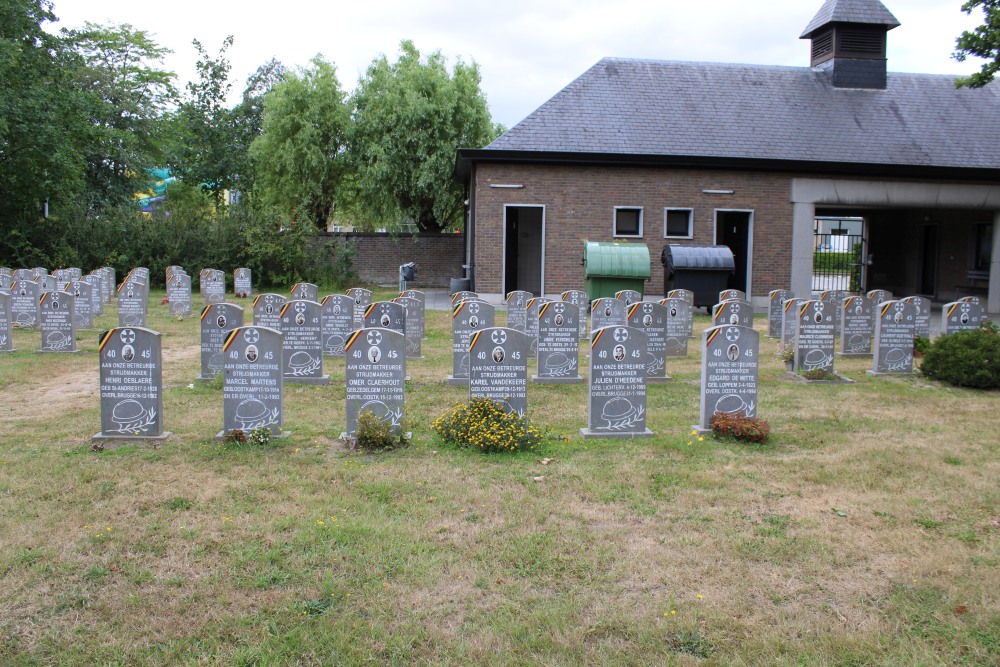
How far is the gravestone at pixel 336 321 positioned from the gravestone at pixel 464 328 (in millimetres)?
2139

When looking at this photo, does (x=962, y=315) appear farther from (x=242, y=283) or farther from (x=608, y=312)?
(x=242, y=283)

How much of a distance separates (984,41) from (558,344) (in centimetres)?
1197

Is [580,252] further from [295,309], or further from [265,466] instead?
[265,466]

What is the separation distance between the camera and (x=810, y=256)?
2358cm

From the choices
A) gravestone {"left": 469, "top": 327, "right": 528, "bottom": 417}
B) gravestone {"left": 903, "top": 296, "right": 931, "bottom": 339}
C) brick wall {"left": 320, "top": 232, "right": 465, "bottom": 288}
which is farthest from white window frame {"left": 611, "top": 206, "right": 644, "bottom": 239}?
gravestone {"left": 469, "top": 327, "right": 528, "bottom": 417}

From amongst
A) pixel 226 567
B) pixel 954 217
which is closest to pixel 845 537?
pixel 226 567

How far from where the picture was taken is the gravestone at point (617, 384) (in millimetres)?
8484

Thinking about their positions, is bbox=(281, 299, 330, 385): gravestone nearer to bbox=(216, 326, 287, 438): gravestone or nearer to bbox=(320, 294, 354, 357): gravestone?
bbox=(320, 294, 354, 357): gravestone

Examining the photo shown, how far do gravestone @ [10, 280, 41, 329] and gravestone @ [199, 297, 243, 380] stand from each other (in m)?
7.63

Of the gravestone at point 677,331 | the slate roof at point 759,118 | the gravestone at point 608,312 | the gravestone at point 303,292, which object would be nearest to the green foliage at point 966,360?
the gravestone at point 677,331

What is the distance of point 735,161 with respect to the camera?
2278 centimetres

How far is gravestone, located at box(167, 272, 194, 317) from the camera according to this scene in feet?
65.6

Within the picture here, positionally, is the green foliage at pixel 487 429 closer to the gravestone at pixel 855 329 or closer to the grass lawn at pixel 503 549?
the grass lawn at pixel 503 549

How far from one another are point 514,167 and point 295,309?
12.8 metres
